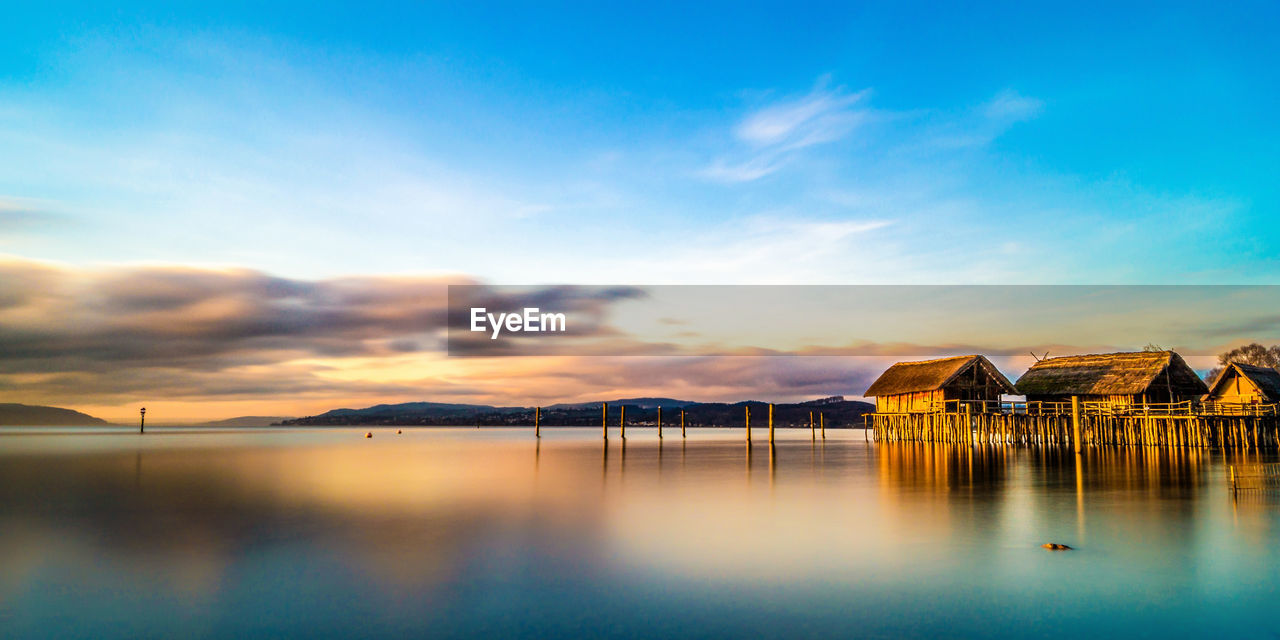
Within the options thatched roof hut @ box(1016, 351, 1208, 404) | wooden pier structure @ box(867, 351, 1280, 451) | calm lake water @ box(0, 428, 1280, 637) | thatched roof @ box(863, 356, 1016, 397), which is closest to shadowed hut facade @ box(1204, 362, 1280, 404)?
wooden pier structure @ box(867, 351, 1280, 451)

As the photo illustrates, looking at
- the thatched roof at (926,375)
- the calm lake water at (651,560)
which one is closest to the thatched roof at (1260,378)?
the thatched roof at (926,375)

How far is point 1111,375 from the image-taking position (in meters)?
46.3

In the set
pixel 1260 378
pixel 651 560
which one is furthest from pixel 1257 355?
pixel 651 560

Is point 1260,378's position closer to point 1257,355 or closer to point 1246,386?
point 1246,386

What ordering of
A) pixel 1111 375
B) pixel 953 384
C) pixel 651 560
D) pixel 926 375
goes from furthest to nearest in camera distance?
1. pixel 926 375
2. pixel 953 384
3. pixel 1111 375
4. pixel 651 560

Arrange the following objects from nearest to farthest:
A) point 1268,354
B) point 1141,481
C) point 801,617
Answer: point 801,617, point 1141,481, point 1268,354

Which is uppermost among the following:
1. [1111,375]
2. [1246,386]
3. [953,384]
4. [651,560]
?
[1111,375]

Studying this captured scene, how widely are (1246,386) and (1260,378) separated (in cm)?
90

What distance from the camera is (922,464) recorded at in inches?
1305

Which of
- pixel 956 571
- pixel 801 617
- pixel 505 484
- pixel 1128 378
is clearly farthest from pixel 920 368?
pixel 801 617

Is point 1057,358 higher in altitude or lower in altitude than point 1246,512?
higher

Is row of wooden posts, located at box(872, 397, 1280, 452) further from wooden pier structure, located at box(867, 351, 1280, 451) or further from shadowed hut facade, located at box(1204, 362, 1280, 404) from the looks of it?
shadowed hut facade, located at box(1204, 362, 1280, 404)

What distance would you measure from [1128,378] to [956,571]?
40884 millimetres

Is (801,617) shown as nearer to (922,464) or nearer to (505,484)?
(505,484)
